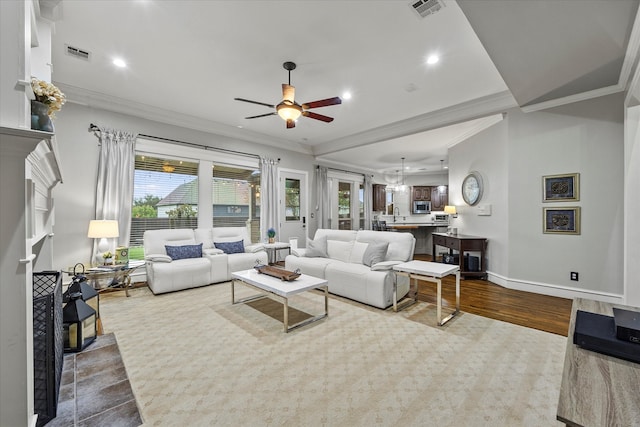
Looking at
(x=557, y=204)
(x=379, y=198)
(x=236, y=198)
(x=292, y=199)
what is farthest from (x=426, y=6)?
(x=379, y=198)

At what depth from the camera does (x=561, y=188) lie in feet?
12.3

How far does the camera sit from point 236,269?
4742 millimetres

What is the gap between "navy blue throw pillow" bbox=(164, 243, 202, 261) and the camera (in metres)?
4.32

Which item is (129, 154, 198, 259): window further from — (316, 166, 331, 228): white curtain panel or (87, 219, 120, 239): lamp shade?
(316, 166, 331, 228): white curtain panel

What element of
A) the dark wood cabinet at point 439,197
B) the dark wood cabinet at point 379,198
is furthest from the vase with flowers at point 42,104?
the dark wood cabinet at point 439,197

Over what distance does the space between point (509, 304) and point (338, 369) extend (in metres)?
2.69

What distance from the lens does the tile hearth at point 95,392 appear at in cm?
155

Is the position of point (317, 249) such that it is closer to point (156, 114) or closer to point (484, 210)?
point (484, 210)

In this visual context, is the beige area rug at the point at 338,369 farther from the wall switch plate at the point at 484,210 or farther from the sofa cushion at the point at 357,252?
the wall switch plate at the point at 484,210

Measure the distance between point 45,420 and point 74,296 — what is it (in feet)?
3.13

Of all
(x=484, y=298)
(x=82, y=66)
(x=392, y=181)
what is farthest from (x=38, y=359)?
(x=392, y=181)

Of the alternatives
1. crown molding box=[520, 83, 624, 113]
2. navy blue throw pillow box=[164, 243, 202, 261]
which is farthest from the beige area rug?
crown molding box=[520, 83, 624, 113]

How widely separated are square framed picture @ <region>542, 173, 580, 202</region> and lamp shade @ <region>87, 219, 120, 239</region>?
20.4 ft

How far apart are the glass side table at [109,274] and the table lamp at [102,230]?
29 centimetres
